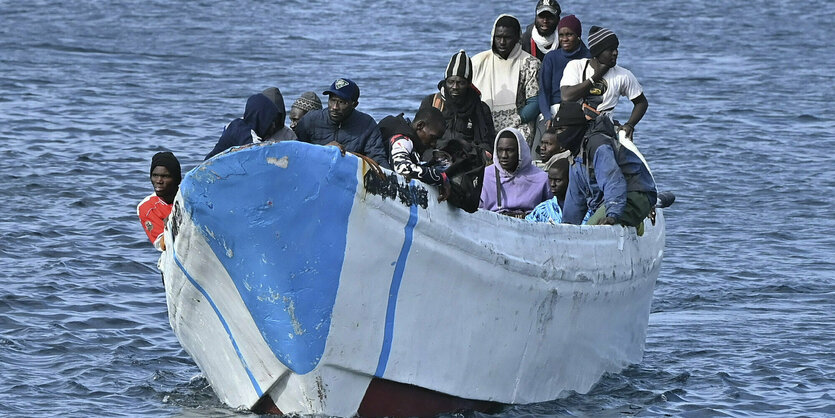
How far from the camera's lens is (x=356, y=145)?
10.1m

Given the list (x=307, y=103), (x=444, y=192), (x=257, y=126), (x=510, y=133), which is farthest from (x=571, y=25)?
(x=444, y=192)

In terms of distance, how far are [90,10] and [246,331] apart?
3139cm

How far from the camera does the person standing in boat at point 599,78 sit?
38.0ft

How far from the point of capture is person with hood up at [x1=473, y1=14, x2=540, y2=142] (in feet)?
41.3

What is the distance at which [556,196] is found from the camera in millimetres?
10812

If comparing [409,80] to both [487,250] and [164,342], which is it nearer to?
[164,342]

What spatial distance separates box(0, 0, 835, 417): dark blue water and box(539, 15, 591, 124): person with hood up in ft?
7.18

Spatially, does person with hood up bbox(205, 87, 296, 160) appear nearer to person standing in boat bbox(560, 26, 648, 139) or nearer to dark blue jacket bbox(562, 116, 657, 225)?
dark blue jacket bbox(562, 116, 657, 225)

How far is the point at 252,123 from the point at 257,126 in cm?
5

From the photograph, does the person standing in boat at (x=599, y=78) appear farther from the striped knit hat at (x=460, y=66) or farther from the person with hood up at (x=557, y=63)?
the striped knit hat at (x=460, y=66)

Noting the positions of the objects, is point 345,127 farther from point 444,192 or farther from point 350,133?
point 444,192

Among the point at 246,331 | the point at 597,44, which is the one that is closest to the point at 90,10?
the point at 597,44

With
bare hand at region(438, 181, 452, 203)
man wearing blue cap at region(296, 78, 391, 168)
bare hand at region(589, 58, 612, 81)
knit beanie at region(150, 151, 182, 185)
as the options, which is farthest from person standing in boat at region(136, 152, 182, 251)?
bare hand at region(589, 58, 612, 81)

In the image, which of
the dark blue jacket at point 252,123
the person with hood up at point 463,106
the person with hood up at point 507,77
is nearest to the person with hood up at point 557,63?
the person with hood up at point 507,77
